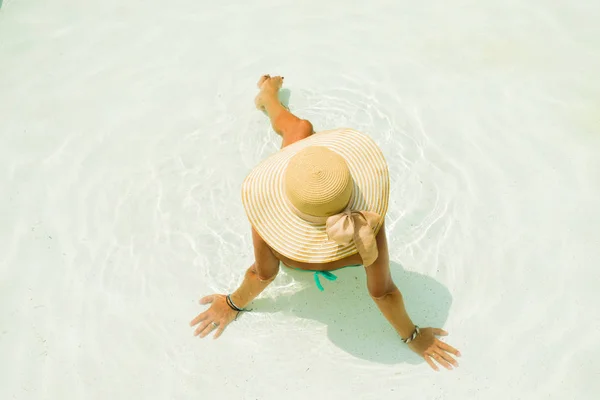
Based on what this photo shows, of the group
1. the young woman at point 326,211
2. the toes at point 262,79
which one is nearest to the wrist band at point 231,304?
the young woman at point 326,211

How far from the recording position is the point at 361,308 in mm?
2928

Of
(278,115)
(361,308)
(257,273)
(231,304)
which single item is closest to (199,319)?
(231,304)

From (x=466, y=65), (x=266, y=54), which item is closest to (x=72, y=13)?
(x=266, y=54)

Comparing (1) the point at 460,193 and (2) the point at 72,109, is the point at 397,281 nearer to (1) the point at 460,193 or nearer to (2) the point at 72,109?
(1) the point at 460,193

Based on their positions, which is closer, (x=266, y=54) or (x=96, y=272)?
(x=96, y=272)

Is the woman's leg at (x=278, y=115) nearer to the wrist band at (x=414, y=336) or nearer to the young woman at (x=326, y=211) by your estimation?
the young woman at (x=326, y=211)

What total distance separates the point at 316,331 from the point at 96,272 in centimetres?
131

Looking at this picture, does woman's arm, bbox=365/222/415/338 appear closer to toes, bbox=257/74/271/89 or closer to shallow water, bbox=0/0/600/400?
shallow water, bbox=0/0/600/400

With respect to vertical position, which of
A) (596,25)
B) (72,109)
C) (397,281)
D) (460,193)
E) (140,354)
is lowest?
(140,354)

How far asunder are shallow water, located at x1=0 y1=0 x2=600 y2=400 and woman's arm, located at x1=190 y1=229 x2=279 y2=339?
73 mm

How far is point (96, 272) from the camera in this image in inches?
122

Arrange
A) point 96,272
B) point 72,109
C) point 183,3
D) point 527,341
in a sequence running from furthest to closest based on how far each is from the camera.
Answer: point 183,3
point 72,109
point 96,272
point 527,341

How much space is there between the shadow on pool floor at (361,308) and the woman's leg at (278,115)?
77 centimetres

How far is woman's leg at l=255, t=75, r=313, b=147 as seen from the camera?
3.07 metres
